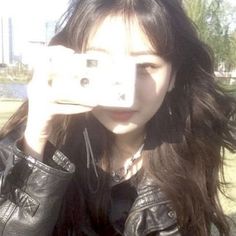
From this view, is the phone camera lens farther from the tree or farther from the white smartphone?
the tree

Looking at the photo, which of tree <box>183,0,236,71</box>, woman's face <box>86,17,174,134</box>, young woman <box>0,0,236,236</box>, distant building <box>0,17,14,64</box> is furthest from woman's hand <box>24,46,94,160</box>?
distant building <box>0,17,14,64</box>

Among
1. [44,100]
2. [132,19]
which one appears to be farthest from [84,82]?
[132,19]

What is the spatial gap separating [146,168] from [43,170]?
0.45 meters

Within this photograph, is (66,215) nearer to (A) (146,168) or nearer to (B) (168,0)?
(A) (146,168)

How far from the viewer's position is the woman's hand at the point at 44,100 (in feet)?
3.88

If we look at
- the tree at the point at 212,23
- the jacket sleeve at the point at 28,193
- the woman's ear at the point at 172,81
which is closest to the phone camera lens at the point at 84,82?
the jacket sleeve at the point at 28,193

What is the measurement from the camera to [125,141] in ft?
5.28

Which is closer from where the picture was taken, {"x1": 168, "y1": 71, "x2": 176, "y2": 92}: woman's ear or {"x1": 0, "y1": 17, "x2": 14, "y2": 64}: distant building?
{"x1": 168, "y1": 71, "x2": 176, "y2": 92}: woman's ear

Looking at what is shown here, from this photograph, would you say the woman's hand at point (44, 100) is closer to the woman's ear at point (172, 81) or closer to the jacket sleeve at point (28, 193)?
the jacket sleeve at point (28, 193)

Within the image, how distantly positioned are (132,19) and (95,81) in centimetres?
28

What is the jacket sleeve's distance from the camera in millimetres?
1224

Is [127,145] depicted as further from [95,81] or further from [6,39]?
[6,39]

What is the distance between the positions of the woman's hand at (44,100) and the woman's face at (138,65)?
0.14 meters

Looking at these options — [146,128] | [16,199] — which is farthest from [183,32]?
[16,199]
